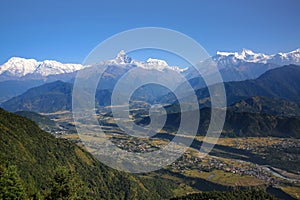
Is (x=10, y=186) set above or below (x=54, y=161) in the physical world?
above

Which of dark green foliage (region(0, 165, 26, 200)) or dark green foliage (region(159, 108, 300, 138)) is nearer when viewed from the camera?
dark green foliage (region(0, 165, 26, 200))

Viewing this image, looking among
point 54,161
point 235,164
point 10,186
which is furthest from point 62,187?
point 235,164

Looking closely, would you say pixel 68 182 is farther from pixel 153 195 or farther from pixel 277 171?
pixel 277 171

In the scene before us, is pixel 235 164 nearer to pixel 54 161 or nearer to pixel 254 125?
pixel 54 161

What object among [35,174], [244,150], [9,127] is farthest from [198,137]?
[35,174]

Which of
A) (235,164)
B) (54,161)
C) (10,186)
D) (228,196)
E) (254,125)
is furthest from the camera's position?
(254,125)

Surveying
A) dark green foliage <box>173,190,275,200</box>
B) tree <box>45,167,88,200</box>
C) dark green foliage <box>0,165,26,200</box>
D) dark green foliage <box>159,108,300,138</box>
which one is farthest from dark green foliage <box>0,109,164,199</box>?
dark green foliage <box>159,108,300,138</box>

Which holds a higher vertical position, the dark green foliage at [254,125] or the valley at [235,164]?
A: the dark green foliage at [254,125]

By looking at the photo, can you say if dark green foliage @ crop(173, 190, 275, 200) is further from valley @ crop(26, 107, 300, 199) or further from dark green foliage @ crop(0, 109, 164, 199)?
valley @ crop(26, 107, 300, 199)

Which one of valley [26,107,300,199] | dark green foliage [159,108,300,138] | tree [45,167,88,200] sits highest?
dark green foliage [159,108,300,138]

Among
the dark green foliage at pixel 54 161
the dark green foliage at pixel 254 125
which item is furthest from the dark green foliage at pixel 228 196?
the dark green foliage at pixel 254 125

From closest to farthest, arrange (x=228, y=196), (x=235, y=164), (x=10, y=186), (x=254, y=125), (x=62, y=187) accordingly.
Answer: (x=10, y=186) → (x=62, y=187) → (x=228, y=196) → (x=235, y=164) → (x=254, y=125)

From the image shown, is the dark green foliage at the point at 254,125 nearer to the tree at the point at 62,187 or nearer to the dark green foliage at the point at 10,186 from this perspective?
the tree at the point at 62,187
